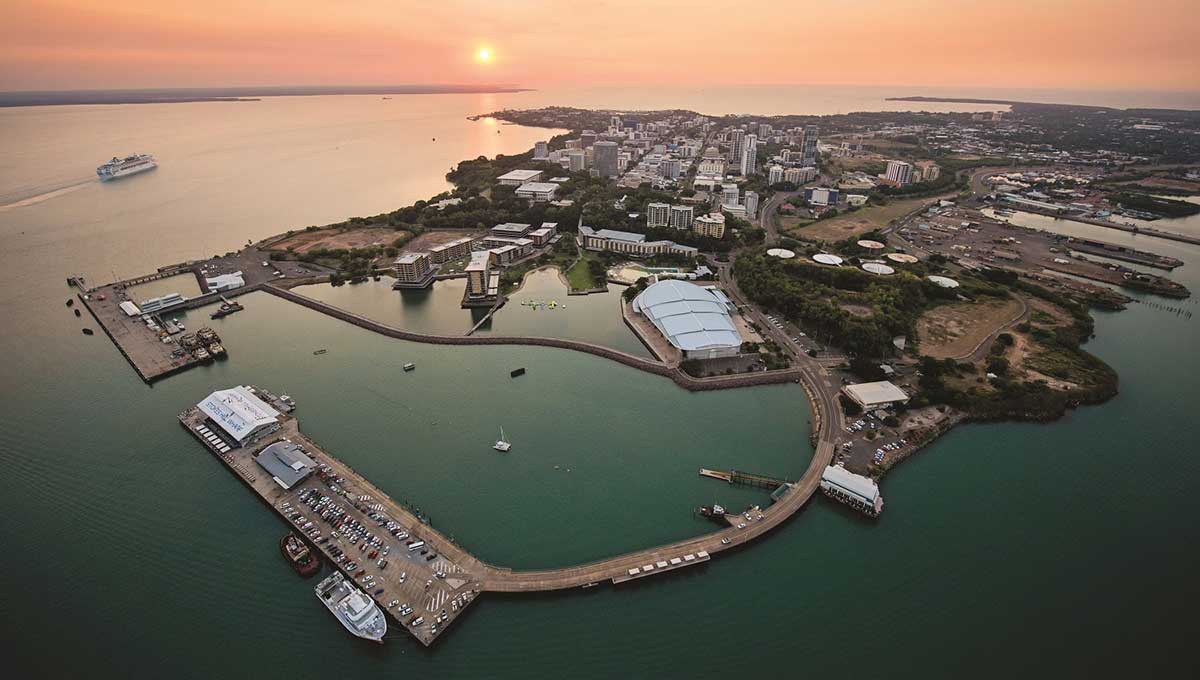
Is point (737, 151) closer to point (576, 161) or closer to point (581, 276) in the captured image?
point (576, 161)

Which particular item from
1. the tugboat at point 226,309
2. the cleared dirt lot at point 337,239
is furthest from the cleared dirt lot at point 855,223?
the tugboat at point 226,309

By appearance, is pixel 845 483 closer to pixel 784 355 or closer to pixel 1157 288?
pixel 784 355

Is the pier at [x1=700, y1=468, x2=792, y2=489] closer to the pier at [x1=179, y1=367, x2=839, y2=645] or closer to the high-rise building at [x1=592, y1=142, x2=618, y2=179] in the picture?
the pier at [x1=179, y1=367, x2=839, y2=645]

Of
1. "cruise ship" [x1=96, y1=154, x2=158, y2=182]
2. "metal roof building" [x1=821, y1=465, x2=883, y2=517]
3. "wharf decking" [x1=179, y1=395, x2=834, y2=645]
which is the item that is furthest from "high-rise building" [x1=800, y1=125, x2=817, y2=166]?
"cruise ship" [x1=96, y1=154, x2=158, y2=182]

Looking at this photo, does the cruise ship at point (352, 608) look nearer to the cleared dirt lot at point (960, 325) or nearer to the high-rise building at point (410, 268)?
the high-rise building at point (410, 268)

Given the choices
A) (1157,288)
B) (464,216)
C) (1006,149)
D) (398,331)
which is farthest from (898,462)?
(1006,149)
